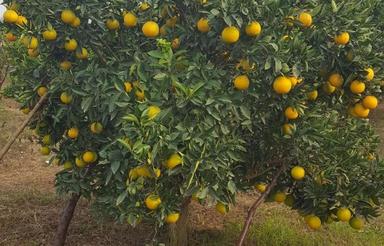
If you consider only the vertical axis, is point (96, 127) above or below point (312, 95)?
below

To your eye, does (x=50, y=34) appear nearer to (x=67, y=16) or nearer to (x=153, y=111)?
(x=67, y=16)

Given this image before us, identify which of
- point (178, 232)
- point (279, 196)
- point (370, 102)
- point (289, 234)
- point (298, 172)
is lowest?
point (289, 234)

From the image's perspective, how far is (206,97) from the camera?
8.18 ft

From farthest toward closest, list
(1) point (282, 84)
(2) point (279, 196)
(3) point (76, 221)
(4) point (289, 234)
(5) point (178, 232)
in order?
(3) point (76, 221)
(4) point (289, 234)
(5) point (178, 232)
(2) point (279, 196)
(1) point (282, 84)

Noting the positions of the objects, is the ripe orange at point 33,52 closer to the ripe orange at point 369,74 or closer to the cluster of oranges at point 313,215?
the cluster of oranges at point 313,215

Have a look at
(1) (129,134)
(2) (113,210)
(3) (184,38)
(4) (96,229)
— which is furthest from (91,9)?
(4) (96,229)

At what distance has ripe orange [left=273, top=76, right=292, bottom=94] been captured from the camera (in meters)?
2.61

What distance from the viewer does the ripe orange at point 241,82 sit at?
105 inches

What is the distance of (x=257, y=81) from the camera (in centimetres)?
279

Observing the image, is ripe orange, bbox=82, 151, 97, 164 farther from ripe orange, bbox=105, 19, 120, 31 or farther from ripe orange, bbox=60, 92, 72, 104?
ripe orange, bbox=105, 19, 120, 31

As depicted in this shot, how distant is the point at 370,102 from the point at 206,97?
44.9 inches

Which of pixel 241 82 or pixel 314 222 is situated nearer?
pixel 241 82

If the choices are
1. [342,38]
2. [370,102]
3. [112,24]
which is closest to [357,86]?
[370,102]

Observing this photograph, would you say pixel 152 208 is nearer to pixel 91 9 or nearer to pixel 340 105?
pixel 91 9
